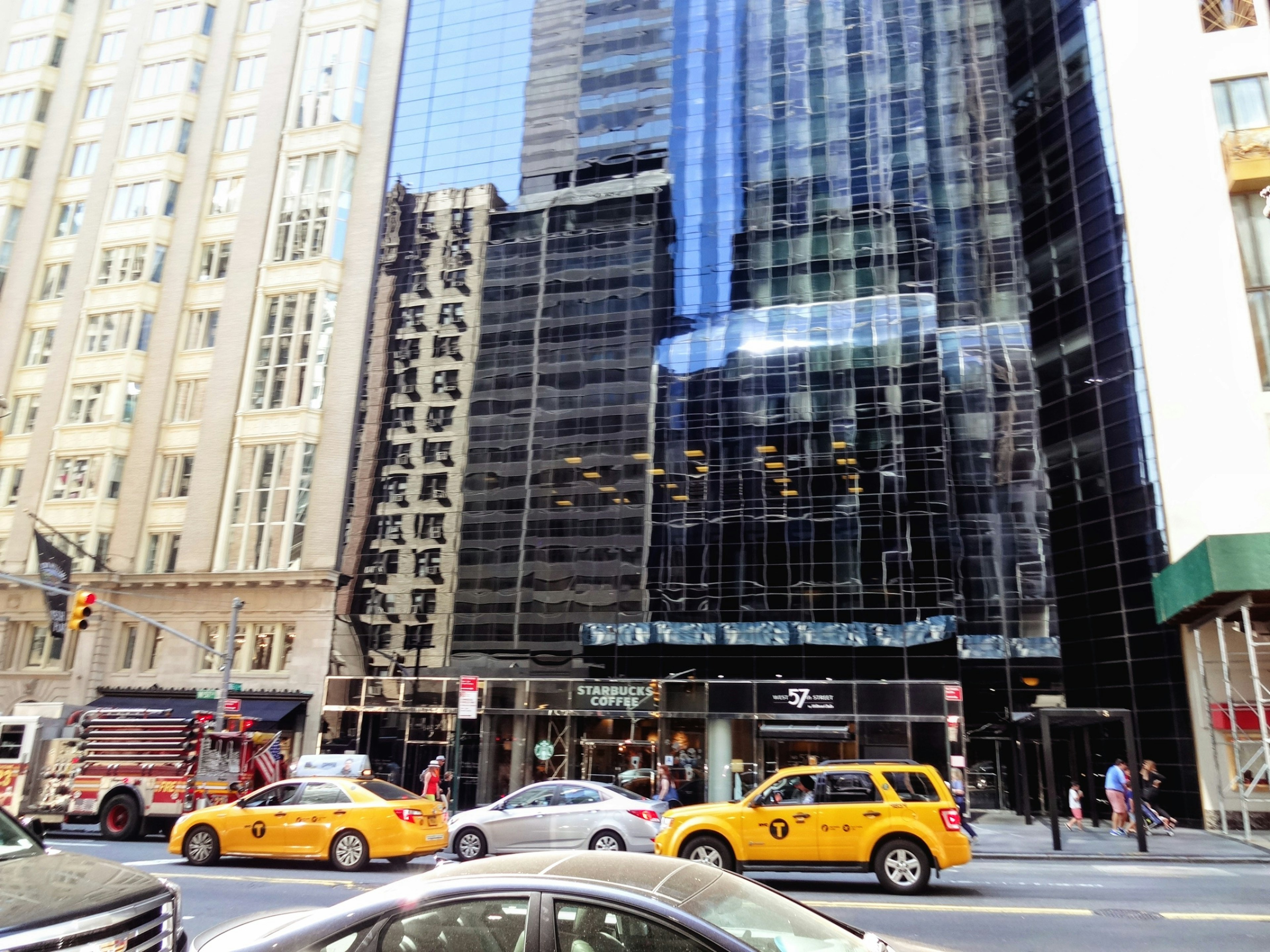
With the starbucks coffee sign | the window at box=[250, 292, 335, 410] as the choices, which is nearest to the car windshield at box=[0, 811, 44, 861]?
the starbucks coffee sign

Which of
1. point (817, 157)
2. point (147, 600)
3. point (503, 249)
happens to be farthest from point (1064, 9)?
point (147, 600)

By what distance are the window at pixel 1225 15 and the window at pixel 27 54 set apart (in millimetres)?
51076

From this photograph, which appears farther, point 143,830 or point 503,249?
point 503,249

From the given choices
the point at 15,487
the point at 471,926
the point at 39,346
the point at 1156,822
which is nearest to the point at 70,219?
the point at 39,346

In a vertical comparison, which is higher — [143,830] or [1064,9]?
[1064,9]

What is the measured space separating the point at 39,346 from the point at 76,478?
7666 millimetres

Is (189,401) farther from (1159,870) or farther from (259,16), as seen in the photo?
(1159,870)

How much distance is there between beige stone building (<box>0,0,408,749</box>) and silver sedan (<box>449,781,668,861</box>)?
1934cm

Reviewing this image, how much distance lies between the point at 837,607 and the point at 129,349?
31386mm

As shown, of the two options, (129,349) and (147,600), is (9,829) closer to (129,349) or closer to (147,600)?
(147,600)

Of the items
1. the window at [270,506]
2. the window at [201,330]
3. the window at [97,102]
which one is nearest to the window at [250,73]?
the window at [97,102]

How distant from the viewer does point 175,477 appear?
124 feet

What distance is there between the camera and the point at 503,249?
3856 cm

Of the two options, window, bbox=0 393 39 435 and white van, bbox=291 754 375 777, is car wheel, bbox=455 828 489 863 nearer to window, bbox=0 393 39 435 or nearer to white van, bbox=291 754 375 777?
white van, bbox=291 754 375 777
